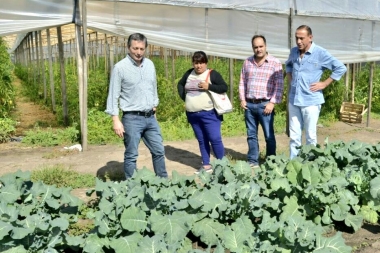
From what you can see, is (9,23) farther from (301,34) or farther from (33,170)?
(301,34)

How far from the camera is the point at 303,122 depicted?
4801 mm

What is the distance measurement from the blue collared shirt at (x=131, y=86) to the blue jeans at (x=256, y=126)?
144 centimetres

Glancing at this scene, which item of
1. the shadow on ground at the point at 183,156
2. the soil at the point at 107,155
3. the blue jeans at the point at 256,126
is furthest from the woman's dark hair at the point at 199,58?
the shadow on ground at the point at 183,156

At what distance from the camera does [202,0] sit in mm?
7160

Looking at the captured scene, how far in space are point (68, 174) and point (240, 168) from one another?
2386mm

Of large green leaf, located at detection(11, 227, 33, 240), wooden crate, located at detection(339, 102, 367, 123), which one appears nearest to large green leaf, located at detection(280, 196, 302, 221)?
large green leaf, located at detection(11, 227, 33, 240)

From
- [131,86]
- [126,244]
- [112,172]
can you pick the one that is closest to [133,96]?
[131,86]

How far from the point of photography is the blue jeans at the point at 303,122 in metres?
4.63

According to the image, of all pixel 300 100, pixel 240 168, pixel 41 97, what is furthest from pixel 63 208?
pixel 41 97

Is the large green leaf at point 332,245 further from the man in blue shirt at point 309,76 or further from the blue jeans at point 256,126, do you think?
the blue jeans at point 256,126

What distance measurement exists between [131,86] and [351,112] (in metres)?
6.59

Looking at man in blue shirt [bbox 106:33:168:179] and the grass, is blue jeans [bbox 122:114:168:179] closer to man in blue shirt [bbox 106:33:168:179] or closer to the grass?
man in blue shirt [bbox 106:33:168:179]

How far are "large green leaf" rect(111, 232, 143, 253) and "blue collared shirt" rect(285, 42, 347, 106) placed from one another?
2.51 metres

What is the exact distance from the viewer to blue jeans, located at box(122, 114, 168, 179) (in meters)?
4.13
